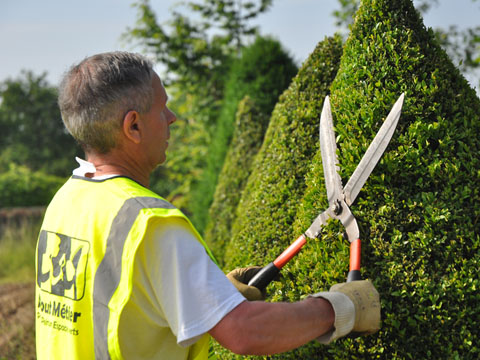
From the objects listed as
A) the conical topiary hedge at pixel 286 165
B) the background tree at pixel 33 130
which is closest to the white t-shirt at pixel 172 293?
the conical topiary hedge at pixel 286 165

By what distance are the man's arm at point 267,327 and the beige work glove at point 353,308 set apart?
0.22 feet

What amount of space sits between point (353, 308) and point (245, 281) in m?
0.83

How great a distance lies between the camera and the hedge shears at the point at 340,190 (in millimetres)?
2033

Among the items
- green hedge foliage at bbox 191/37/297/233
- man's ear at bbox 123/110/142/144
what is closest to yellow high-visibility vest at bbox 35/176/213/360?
man's ear at bbox 123/110/142/144

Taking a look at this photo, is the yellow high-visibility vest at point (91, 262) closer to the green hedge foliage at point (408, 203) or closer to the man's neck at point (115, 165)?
the man's neck at point (115, 165)

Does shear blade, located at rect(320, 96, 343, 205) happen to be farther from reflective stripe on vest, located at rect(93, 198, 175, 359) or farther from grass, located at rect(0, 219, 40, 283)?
grass, located at rect(0, 219, 40, 283)

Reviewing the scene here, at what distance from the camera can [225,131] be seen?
748cm

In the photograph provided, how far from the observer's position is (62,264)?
1741 mm

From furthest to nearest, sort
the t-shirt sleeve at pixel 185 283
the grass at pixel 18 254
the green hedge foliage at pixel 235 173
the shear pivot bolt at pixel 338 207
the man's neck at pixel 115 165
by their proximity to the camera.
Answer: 1. the grass at pixel 18 254
2. the green hedge foliage at pixel 235 173
3. the shear pivot bolt at pixel 338 207
4. the man's neck at pixel 115 165
5. the t-shirt sleeve at pixel 185 283

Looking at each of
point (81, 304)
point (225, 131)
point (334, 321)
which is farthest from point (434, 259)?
point (225, 131)

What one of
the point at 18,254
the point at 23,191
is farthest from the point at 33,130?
the point at 18,254

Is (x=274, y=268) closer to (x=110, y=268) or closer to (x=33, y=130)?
(x=110, y=268)

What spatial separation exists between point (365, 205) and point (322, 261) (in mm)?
330

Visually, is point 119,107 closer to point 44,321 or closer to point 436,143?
point 44,321
